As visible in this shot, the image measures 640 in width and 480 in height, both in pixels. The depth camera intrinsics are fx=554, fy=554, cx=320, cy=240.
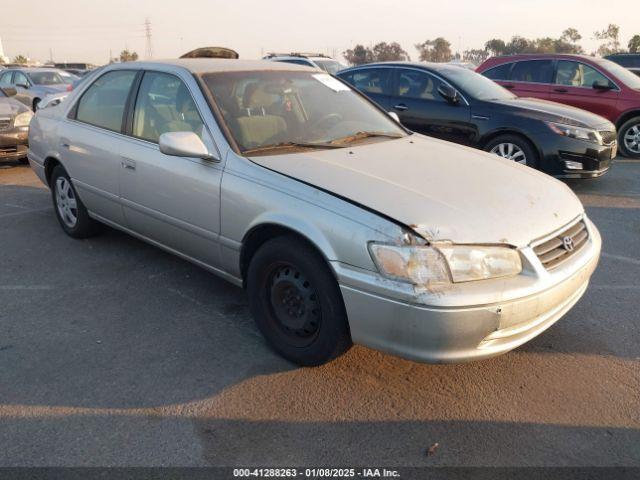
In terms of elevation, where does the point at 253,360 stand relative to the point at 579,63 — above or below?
below

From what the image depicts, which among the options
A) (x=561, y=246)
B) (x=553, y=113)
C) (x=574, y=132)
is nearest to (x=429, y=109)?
(x=553, y=113)

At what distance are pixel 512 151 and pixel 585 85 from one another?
3515 mm

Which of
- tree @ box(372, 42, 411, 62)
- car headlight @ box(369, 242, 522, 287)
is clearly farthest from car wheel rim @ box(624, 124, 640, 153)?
tree @ box(372, 42, 411, 62)

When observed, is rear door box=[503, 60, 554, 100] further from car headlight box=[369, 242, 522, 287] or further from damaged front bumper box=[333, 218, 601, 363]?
car headlight box=[369, 242, 522, 287]

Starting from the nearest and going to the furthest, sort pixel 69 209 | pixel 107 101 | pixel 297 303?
1. pixel 297 303
2. pixel 107 101
3. pixel 69 209

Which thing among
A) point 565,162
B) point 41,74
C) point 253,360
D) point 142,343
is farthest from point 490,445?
point 41,74

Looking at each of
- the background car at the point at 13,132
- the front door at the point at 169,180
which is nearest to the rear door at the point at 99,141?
the front door at the point at 169,180

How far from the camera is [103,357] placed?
3.11m

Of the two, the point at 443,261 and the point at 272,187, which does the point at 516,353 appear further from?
the point at 272,187

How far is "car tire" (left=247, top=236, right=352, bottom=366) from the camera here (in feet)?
8.87

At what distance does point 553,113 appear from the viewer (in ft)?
22.8

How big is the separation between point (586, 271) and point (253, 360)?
1.86 metres

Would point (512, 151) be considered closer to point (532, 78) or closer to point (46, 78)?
point (532, 78)

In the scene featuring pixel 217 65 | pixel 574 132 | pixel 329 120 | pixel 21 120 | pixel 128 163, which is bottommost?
pixel 21 120
